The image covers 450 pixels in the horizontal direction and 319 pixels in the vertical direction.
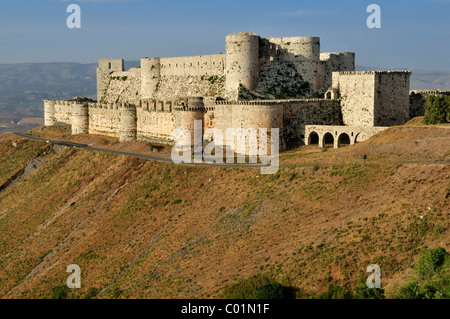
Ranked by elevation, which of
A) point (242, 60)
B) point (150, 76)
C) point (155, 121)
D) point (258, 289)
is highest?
point (242, 60)

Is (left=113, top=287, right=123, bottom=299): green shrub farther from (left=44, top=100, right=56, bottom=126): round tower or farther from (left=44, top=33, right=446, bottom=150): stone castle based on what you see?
(left=44, top=100, right=56, bottom=126): round tower

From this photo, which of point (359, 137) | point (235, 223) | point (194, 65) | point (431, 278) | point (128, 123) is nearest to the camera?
point (431, 278)

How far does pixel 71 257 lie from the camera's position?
2243 inches

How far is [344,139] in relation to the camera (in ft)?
227

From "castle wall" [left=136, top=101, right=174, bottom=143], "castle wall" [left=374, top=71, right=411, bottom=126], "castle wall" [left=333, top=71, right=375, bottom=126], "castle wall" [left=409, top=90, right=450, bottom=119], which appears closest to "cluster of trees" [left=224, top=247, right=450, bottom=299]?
"castle wall" [left=333, top=71, right=375, bottom=126]

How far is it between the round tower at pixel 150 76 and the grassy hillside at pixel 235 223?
954 inches

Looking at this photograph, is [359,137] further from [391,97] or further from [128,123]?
[128,123]

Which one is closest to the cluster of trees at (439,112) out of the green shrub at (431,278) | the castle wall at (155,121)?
the green shrub at (431,278)

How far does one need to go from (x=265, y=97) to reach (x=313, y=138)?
9.29 meters

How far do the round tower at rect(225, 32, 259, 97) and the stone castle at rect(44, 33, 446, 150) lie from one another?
0.13 m

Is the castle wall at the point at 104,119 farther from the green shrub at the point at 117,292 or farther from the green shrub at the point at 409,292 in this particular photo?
the green shrub at the point at 409,292

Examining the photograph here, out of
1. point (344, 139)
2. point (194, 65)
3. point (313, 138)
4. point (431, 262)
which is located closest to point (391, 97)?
point (344, 139)

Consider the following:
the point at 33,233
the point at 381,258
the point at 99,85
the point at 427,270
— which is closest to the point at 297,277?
the point at 381,258

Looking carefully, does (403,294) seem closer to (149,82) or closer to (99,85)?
(149,82)
